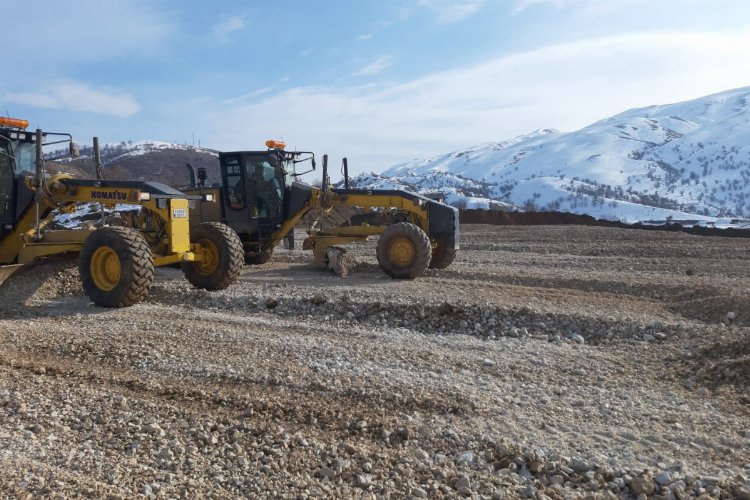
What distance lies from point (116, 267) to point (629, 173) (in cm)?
14949

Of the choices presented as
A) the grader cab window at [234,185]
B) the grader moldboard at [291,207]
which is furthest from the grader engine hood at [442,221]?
the grader cab window at [234,185]

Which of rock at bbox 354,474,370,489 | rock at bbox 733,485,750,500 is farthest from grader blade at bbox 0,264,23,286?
rock at bbox 733,485,750,500

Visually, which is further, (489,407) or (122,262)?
(122,262)

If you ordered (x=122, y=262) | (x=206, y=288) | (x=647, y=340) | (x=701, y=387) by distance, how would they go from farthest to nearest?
(x=206, y=288) → (x=122, y=262) → (x=647, y=340) → (x=701, y=387)

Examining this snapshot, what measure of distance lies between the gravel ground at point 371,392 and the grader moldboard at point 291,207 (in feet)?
8.75

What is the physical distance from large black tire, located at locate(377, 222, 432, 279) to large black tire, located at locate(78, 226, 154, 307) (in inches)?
160

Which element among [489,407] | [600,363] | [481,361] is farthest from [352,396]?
[600,363]

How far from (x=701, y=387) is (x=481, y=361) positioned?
1.78 m

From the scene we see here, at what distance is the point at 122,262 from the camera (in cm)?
789

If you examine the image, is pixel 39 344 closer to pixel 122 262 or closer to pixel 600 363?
pixel 122 262

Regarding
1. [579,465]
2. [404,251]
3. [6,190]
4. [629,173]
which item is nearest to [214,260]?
[404,251]

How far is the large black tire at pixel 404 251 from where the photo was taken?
10.7 m

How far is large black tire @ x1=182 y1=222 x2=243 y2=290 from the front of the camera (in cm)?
920

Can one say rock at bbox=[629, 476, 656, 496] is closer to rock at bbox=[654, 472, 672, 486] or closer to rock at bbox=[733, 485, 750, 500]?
rock at bbox=[654, 472, 672, 486]
